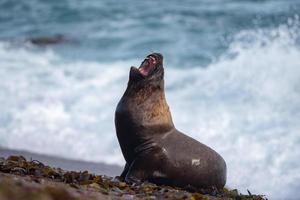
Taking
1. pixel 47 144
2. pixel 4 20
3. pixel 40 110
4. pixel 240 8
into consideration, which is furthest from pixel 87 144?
pixel 4 20

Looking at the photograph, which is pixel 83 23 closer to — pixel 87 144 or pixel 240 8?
pixel 240 8

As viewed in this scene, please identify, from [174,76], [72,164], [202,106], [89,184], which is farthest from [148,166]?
[174,76]

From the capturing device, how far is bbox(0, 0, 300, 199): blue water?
1023cm

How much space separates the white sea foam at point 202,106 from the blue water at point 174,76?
17mm

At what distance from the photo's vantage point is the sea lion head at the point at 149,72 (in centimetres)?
682

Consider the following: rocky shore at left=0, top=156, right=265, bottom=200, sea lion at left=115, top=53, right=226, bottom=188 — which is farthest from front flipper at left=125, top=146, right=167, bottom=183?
rocky shore at left=0, top=156, right=265, bottom=200

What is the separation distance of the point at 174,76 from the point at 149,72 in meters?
7.17

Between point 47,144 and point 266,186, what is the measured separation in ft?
9.87

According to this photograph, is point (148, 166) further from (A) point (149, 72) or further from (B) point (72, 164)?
(B) point (72, 164)

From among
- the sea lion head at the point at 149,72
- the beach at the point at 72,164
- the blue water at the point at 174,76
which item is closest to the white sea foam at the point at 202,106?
the blue water at the point at 174,76

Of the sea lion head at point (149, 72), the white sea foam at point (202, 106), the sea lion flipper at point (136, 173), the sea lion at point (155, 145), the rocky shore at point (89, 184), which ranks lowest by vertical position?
the rocky shore at point (89, 184)

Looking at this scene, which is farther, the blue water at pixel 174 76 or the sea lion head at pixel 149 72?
the blue water at pixel 174 76

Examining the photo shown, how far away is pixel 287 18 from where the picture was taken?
16.8 meters

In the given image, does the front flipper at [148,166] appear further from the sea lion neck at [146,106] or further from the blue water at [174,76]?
the blue water at [174,76]
